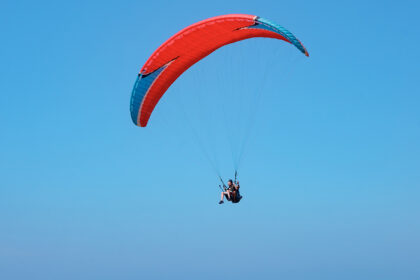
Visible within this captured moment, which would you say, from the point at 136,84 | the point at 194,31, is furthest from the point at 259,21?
the point at 136,84

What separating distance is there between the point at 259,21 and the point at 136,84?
7403 mm

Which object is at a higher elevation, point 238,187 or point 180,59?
point 180,59

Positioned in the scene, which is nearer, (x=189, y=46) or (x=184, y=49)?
(x=189, y=46)

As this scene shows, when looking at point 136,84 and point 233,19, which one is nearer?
point 233,19

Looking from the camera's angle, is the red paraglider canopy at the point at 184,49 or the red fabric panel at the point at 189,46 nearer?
the red paraglider canopy at the point at 184,49

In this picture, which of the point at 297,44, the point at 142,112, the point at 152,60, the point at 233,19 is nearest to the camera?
the point at 297,44

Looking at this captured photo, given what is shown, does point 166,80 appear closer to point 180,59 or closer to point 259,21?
point 180,59

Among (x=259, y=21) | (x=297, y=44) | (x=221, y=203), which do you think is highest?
(x=259, y=21)

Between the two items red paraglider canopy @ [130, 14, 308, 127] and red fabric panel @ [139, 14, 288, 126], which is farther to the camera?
red fabric panel @ [139, 14, 288, 126]

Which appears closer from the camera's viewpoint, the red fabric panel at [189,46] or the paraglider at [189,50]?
the paraglider at [189,50]

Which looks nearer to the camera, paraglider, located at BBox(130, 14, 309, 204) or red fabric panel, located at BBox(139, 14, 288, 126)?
paraglider, located at BBox(130, 14, 309, 204)

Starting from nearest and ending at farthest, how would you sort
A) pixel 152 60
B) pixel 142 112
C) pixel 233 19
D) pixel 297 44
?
pixel 297 44 < pixel 233 19 < pixel 152 60 < pixel 142 112

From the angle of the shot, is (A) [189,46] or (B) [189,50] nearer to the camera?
(A) [189,46]

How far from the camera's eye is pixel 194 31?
27.5m
